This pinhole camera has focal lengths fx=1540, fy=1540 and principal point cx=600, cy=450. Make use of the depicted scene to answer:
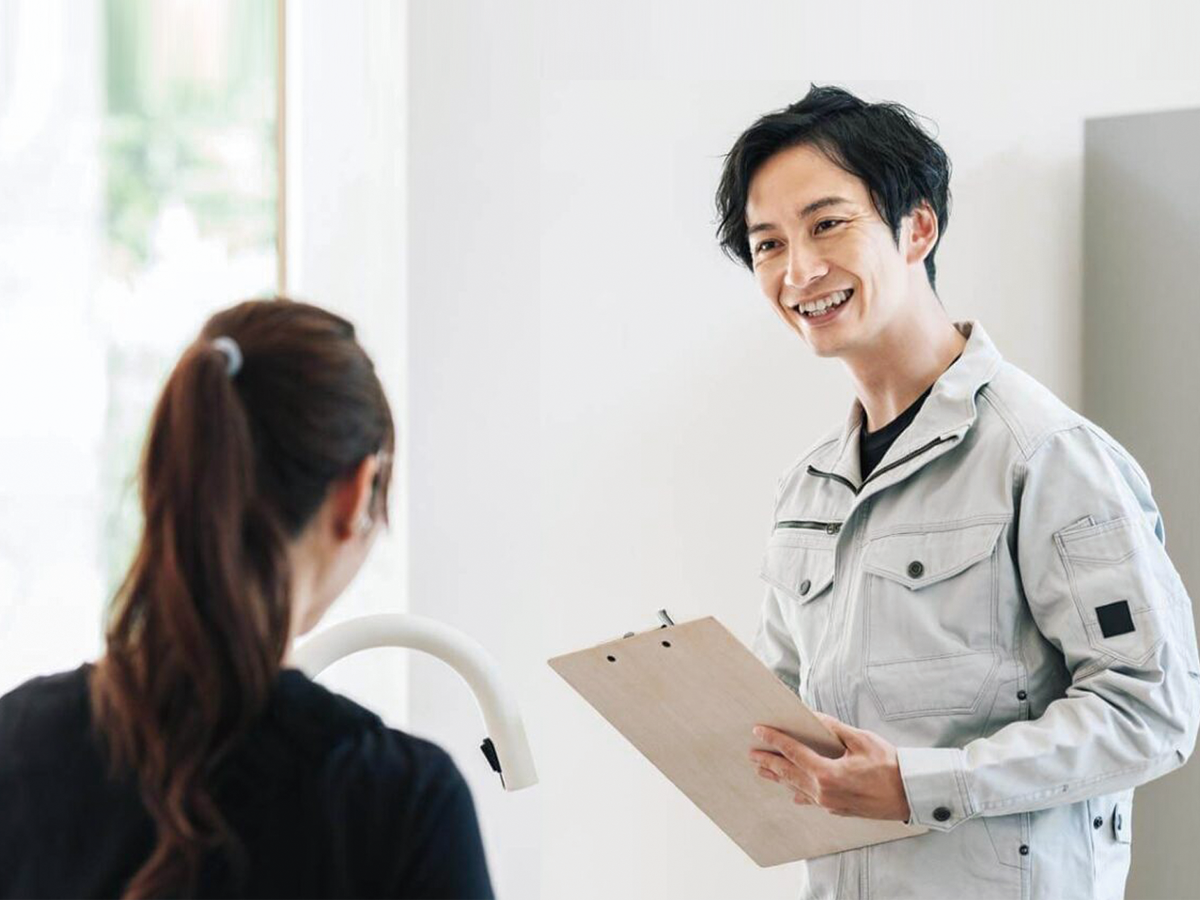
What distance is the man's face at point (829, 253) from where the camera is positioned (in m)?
1.64

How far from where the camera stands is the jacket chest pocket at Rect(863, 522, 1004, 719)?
58.7 inches

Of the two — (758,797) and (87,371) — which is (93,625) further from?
(758,797)

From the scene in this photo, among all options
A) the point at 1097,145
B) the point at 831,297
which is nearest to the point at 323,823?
the point at 831,297

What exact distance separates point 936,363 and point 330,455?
2.89 feet

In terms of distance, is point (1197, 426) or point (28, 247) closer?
point (28, 247)

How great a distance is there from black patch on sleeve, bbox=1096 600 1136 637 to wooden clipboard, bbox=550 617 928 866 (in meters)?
0.27

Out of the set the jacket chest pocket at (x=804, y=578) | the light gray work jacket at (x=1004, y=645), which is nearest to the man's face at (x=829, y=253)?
the light gray work jacket at (x=1004, y=645)

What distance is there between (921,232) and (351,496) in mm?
940

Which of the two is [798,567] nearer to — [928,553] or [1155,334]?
[928,553]

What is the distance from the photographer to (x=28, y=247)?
2.29 meters

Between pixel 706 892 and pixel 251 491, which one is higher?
pixel 251 491

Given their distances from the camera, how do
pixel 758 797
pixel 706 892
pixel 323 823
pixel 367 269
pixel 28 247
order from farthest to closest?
pixel 706 892
pixel 367 269
pixel 28 247
pixel 758 797
pixel 323 823

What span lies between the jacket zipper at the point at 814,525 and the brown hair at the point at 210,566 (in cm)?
81

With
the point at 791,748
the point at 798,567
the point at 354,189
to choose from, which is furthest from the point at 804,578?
the point at 354,189
